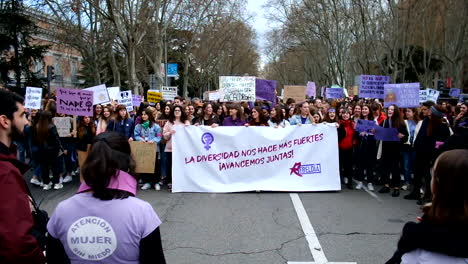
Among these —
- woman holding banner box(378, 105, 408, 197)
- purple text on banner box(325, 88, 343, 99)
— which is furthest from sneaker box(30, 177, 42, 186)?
purple text on banner box(325, 88, 343, 99)

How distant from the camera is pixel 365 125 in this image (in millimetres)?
8391

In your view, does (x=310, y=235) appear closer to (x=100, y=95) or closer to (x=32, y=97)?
(x=100, y=95)

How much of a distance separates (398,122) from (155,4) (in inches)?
543

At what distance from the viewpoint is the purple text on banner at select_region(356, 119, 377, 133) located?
833 cm

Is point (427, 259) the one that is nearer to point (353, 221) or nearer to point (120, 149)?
point (120, 149)

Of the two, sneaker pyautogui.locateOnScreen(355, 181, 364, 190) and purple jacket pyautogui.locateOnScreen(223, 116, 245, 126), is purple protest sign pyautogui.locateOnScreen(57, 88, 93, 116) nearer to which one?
purple jacket pyautogui.locateOnScreen(223, 116, 245, 126)

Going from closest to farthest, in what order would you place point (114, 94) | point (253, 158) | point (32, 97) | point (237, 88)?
point (253, 158) → point (32, 97) → point (114, 94) → point (237, 88)

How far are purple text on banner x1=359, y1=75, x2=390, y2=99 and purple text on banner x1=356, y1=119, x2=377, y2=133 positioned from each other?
497cm

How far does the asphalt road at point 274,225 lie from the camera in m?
4.85

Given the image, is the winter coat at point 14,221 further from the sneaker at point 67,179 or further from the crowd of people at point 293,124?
the sneaker at point 67,179

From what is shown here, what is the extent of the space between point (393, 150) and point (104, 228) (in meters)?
7.33

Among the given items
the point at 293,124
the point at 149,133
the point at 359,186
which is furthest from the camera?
the point at 293,124

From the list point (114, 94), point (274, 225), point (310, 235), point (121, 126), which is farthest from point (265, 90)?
point (310, 235)

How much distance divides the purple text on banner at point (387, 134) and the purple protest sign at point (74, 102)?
6026 millimetres
